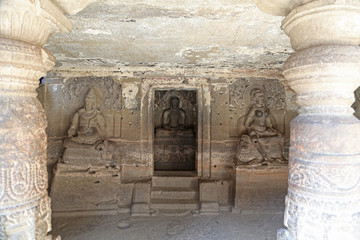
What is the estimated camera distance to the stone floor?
419 cm

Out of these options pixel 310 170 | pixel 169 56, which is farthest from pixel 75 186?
pixel 310 170

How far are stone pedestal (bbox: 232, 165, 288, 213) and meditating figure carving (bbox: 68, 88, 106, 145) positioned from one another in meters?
3.12

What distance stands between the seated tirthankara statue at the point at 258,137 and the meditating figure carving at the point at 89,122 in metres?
3.09

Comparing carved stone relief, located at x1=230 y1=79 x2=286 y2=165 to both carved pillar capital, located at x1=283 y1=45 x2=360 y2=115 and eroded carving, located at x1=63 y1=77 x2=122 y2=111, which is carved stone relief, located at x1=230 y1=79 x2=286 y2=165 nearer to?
eroded carving, located at x1=63 y1=77 x2=122 y2=111

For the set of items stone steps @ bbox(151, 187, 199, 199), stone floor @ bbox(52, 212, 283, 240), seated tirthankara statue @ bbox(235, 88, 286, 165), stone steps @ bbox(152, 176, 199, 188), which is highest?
seated tirthankara statue @ bbox(235, 88, 286, 165)

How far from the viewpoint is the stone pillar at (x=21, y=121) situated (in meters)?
1.55

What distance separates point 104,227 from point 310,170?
388 centimetres

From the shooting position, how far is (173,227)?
452 cm

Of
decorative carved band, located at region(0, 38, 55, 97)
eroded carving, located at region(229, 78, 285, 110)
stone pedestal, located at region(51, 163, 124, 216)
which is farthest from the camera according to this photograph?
eroded carving, located at region(229, 78, 285, 110)

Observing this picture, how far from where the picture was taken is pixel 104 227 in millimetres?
4504

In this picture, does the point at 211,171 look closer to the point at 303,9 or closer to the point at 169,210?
the point at 169,210

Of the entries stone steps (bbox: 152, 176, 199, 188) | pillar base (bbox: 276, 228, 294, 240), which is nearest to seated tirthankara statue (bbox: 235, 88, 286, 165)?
stone steps (bbox: 152, 176, 199, 188)

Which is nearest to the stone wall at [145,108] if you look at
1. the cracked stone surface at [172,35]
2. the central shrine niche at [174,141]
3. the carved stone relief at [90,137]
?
the carved stone relief at [90,137]

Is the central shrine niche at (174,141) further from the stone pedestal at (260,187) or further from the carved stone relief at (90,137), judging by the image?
the stone pedestal at (260,187)
